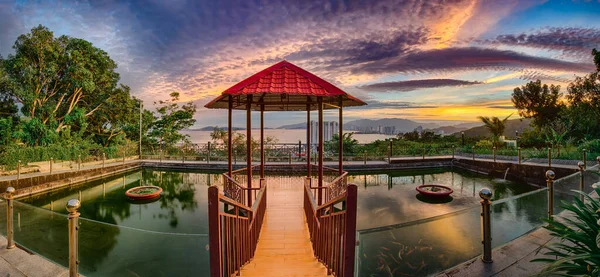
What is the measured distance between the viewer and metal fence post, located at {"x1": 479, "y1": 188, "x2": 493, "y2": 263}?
312 cm

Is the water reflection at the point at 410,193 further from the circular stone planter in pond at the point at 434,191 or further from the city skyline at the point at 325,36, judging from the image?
the city skyline at the point at 325,36

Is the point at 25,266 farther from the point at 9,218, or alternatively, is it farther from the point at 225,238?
the point at 225,238

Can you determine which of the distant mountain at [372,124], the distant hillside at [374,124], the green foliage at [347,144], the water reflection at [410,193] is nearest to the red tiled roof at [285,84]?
the water reflection at [410,193]

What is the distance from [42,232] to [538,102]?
3534 centimetres

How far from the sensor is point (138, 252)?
395cm

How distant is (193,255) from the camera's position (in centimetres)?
358

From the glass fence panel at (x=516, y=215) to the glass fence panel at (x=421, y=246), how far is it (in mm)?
251

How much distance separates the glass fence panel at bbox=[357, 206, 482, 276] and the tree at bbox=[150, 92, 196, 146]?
2057cm

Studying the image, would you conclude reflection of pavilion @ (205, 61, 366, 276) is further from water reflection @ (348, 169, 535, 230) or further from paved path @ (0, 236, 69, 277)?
water reflection @ (348, 169, 535, 230)

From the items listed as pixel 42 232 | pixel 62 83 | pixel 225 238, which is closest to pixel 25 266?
pixel 42 232

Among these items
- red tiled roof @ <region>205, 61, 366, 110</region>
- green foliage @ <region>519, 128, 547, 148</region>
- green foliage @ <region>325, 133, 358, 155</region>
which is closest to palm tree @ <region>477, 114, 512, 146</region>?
green foliage @ <region>519, 128, 547, 148</region>

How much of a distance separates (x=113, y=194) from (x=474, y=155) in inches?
730

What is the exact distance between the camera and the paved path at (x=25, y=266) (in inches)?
120

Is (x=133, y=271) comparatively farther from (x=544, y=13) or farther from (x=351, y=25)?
(x=544, y=13)
